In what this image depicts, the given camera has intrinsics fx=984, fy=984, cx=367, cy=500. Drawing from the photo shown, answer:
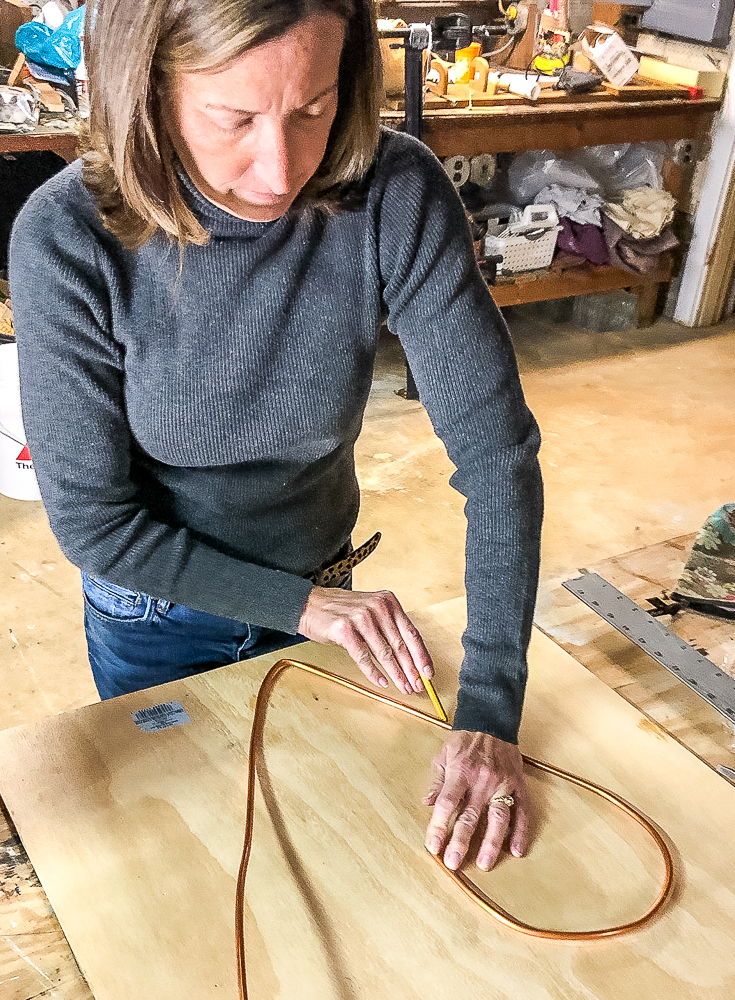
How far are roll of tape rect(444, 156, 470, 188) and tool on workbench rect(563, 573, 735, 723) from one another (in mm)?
2251

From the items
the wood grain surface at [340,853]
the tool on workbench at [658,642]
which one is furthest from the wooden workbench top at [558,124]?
the wood grain surface at [340,853]

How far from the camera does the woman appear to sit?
0.86 m

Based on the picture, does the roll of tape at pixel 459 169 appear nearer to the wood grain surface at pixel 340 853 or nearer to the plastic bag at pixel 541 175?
the plastic bag at pixel 541 175

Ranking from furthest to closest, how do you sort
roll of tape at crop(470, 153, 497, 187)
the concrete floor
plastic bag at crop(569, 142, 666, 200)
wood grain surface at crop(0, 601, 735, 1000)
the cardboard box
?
plastic bag at crop(569, 142, 666, 200)
roll of tape at crop(470, 153, 497, 187)
the cardboard box
the concrete floor
wood grain surface at crop(0, 601, 735, 1000)

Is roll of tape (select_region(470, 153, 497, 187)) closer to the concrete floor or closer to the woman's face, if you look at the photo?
the concrete floor

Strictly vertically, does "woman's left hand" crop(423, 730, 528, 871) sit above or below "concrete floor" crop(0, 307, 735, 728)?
above

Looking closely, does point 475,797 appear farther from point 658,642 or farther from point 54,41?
point 54,41

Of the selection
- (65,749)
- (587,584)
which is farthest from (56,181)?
(587,584)

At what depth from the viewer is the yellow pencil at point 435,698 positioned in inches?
37.8

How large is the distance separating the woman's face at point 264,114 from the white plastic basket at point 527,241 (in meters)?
2.28

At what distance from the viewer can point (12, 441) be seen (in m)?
2.30

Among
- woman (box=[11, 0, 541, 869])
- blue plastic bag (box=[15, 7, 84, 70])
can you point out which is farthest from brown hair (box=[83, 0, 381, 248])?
blue plastic bag (box=[15, 7, 84, 70])

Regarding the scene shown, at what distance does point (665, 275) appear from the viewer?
3.48 metres

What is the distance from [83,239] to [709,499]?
1.98 m
